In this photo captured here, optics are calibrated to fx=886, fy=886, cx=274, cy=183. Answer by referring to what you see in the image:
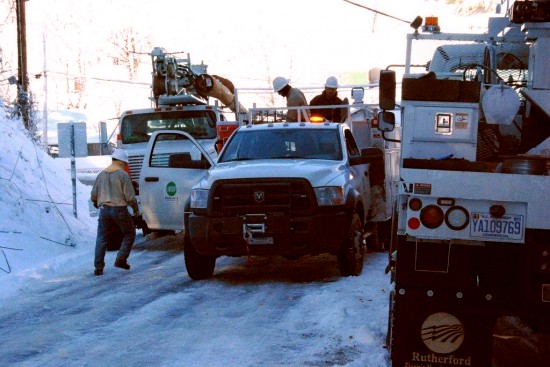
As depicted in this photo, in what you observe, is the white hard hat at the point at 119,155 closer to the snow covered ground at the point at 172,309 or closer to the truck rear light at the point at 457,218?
the snow covered ground at the point at 172,309

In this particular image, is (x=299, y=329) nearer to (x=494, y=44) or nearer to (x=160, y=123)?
(x=494, y=44)

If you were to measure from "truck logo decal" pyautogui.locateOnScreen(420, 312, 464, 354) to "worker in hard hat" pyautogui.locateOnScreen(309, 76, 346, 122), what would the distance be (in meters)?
10.0

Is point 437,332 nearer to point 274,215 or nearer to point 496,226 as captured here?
point 496,226

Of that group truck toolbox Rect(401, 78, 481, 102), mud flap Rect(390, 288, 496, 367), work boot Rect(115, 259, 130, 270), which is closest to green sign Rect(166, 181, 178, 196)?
work boot Rect(115, 259, 130, 270)

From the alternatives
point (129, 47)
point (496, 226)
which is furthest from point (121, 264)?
point (129, 47)

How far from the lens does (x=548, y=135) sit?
6328 millimetres

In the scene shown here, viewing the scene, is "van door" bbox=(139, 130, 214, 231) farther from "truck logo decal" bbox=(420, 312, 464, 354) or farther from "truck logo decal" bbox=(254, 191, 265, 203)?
"truck logo decal" bbox=(420, 312, 464, 354)

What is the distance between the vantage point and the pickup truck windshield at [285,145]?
1194 cm

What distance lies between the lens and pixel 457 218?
530 cm

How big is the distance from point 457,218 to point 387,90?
1527 mm

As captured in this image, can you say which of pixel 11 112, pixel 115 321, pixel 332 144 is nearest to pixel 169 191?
pixel 332 144

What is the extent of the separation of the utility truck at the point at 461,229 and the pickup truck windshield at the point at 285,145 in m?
5.75

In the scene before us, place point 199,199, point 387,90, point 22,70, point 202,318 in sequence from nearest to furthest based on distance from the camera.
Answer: point 387,90 < point 202,318 < point 199,199 < point 22,70

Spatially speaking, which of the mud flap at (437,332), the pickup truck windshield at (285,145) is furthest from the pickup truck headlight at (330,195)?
the mud flap at (437,332)
